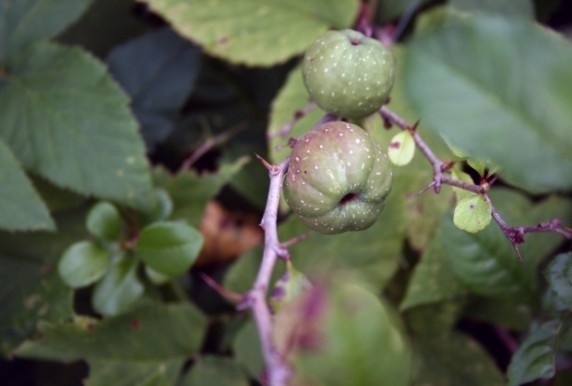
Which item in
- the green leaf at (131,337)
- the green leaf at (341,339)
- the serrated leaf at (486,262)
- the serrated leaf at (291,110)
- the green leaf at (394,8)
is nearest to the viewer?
the green leaf at (341,339)

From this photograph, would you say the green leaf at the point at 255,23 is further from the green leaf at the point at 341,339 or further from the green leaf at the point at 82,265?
the green leaf at the point at 341,339

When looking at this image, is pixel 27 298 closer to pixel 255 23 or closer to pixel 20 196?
pixel 20 196

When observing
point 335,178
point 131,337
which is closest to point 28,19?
point 131,337

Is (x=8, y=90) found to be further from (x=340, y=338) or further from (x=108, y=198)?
(x=340, y=338)

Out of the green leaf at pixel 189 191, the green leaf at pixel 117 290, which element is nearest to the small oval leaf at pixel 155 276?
the green leaf at pixel 117 290

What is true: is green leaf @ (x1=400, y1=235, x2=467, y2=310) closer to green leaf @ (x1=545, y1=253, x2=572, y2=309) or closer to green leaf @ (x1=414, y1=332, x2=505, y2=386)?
green leaf @ (x1=414, y1=332, x2=505, y2=386)

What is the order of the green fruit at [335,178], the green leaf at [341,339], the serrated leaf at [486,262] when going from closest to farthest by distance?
the green leaf at [341,339] < the green fruit at [335,178] < the serrated leaf at [486,262]
